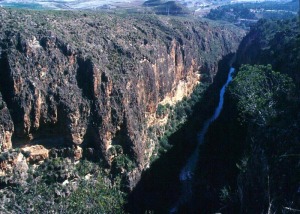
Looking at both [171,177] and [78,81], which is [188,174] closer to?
[171,177]

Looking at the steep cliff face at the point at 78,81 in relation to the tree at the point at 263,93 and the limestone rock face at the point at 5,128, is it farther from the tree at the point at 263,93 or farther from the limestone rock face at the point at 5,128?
the tree at the point at 263,93

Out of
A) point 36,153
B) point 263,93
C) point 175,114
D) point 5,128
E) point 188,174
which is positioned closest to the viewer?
point 5,128

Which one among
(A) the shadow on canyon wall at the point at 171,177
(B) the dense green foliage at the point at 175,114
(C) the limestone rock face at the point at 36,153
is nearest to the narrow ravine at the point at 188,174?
(A) the shadow on canyon wall at the point at 171,177

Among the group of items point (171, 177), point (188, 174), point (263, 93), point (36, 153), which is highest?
point (263, 93)

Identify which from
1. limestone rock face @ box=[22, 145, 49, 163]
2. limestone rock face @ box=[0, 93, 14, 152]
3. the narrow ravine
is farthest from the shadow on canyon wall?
limestone rock face @ box=[0, 93, 14, 152]

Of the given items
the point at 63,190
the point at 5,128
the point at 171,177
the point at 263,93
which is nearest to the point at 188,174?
the point at 171,177

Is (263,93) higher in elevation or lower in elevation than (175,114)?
higher

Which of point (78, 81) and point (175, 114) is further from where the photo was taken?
point (175, 114)
